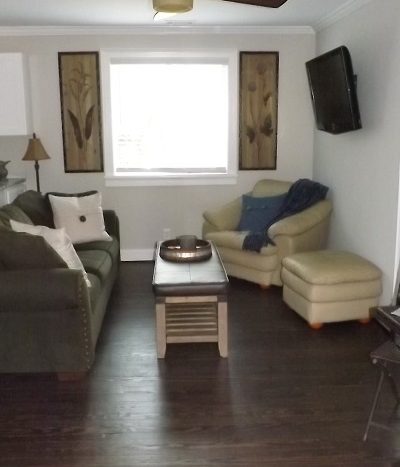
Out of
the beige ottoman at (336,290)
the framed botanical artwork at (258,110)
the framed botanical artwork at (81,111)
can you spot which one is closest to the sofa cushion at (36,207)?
the framed botanical artwork at (81,111)

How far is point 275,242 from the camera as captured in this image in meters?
4.84

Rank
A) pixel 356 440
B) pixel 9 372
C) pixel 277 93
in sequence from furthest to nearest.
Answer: pixel 277 93
pixel 9 372
pixel 356 440

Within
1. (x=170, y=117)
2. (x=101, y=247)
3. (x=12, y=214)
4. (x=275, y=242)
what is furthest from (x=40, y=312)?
(x=170, y=117)

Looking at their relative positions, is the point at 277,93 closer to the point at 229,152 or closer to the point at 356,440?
the point at 229,152

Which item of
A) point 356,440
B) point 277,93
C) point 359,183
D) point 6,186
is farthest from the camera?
point 277,93

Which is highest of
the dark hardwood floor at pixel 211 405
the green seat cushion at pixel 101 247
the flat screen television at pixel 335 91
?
the flat screen television at pixel 335 91

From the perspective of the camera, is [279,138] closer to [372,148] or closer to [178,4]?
[372,148]

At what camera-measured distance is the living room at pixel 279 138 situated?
4273 millimetres

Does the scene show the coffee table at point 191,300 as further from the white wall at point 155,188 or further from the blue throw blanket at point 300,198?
the white wall at point 155,188

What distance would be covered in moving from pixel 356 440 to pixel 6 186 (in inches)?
151

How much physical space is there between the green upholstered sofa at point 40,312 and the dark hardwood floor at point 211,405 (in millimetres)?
164

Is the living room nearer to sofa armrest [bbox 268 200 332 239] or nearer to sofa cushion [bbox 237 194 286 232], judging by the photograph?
sofa armrest [bbox 268 200 332 239]

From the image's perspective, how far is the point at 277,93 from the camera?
225 inches

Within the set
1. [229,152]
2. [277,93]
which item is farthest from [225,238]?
[277,93]
